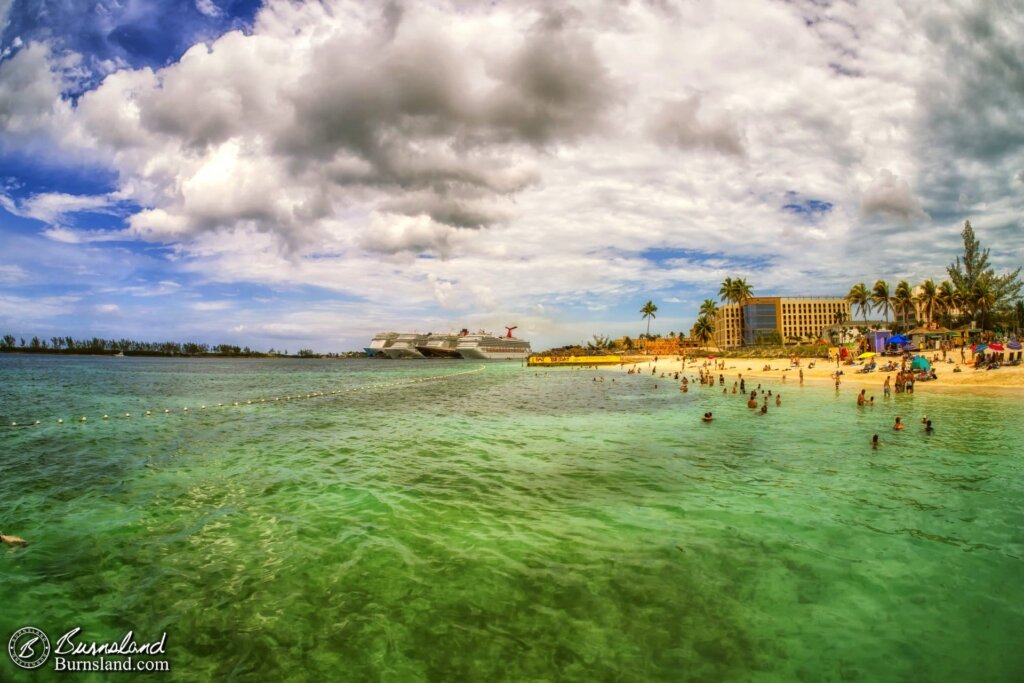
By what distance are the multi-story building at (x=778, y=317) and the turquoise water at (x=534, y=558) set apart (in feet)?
497

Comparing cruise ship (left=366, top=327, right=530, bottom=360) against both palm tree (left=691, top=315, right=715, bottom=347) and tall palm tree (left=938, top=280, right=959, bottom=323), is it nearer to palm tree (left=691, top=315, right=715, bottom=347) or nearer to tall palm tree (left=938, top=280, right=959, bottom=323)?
palm tree (left=691, top=315, right=715, bottom=347)

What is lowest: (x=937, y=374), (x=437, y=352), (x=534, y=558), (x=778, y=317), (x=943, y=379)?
(x=534, y=558)

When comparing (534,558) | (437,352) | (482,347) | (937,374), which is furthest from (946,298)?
(437,352)

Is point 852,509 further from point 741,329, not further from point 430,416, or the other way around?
point 741,329

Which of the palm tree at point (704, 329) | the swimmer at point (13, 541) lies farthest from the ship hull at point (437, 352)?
the swimmer at point (13, 541)

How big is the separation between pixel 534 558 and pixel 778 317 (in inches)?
6812

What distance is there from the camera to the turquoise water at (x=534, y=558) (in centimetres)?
637

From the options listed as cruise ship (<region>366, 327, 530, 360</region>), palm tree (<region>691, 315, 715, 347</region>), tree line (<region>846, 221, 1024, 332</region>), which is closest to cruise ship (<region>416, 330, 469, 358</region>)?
cruise ship (<region>366, 327, 530, 360</region>)

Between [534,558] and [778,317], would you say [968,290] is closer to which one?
[778,317]

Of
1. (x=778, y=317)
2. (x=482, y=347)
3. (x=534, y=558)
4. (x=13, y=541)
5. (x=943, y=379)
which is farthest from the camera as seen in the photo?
(x=482, y=347)

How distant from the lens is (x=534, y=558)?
29.7 ft

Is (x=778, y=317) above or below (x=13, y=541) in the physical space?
above

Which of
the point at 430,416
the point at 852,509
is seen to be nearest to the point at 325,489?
the point at 852,509

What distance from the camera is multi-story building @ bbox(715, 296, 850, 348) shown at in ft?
520
